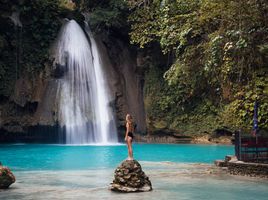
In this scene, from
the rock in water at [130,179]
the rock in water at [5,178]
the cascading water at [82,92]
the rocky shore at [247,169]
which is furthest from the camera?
the cascading water at [82,92]

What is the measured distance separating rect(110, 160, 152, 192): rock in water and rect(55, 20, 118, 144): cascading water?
20562 mm

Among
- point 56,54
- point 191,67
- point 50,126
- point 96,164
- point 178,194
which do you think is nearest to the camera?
point 178,194

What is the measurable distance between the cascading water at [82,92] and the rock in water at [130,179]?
810 inches

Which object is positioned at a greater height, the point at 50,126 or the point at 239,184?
the point at 50,126

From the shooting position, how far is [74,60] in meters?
32.5

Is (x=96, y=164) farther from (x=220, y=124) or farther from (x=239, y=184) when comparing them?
(x=220, y=124)

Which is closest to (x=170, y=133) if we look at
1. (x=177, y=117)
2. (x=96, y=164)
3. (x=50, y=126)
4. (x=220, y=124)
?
(x=177, y=117)

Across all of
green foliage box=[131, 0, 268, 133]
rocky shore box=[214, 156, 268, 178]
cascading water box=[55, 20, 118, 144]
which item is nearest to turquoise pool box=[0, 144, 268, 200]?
rocky shore box=[214, 156, 268, 178]

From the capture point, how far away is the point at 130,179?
989cm

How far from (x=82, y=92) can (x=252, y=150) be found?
19.8 metres

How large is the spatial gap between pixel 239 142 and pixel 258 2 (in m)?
4.98

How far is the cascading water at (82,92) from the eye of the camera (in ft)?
102

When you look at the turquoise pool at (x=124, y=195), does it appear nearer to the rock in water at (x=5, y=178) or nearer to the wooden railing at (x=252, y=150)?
the rock in water at (x=5, y=178)

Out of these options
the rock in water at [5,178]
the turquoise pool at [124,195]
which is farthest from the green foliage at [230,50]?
the rock in water at [5,178]
